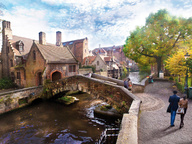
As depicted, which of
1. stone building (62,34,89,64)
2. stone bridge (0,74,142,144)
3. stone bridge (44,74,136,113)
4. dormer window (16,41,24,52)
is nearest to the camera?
stone bridge (0,74,142,144)

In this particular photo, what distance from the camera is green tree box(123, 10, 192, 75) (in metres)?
16.7

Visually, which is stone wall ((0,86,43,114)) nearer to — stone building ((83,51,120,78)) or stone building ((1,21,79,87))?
stone building ((1,21,79,87))

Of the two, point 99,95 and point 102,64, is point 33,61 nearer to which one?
point 99,95

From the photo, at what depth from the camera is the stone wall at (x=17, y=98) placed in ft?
38.3

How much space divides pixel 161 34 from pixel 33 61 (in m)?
21.5

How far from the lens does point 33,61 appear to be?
18.2 meters

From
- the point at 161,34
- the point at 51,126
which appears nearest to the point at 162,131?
the point at 51,126

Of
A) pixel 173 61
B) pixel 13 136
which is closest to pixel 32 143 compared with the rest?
pixel 13 136

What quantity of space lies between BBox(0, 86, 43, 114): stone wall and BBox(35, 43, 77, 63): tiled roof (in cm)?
481

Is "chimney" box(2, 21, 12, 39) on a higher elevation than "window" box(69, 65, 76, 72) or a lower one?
higher

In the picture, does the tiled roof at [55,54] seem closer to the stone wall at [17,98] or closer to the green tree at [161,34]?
the stone wall at [17,98]

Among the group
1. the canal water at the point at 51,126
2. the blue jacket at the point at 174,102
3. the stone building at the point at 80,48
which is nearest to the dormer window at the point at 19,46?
the canal water at the point at 51,126

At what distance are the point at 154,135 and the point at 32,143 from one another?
780 centimetres

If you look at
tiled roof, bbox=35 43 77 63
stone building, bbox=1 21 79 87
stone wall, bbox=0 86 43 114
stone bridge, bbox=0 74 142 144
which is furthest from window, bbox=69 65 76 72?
stone wall, bbox=0 86 43 114
